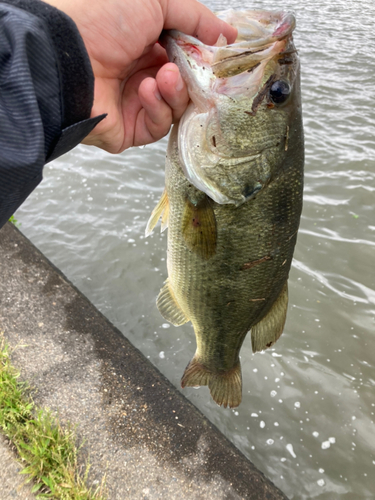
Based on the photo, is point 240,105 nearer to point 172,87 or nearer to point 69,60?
point 172,87

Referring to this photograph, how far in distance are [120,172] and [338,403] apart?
4511 mm

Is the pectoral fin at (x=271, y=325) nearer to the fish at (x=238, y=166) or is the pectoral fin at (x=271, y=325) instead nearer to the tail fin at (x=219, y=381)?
the fish at (x=238, y=166)

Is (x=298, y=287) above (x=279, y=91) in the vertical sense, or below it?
below

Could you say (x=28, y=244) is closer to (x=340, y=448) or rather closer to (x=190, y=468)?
(x=190, y=468)

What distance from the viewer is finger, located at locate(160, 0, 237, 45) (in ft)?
5.33

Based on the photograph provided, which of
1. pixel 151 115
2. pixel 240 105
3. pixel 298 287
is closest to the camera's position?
pixel 240 105

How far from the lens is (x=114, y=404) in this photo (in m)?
2.64

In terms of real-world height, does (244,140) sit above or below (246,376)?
above

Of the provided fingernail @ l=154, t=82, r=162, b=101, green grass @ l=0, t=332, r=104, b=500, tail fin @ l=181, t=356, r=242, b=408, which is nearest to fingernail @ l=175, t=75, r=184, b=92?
fingernail @ l=154, t=82, r=162, b=101

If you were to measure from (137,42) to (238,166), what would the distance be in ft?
2.34

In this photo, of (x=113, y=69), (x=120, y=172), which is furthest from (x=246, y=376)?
(x=120, y=172)

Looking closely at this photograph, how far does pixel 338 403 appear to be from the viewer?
341 cm

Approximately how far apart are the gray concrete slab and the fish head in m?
1.76

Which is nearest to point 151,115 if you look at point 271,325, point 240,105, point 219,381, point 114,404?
point 240,105
